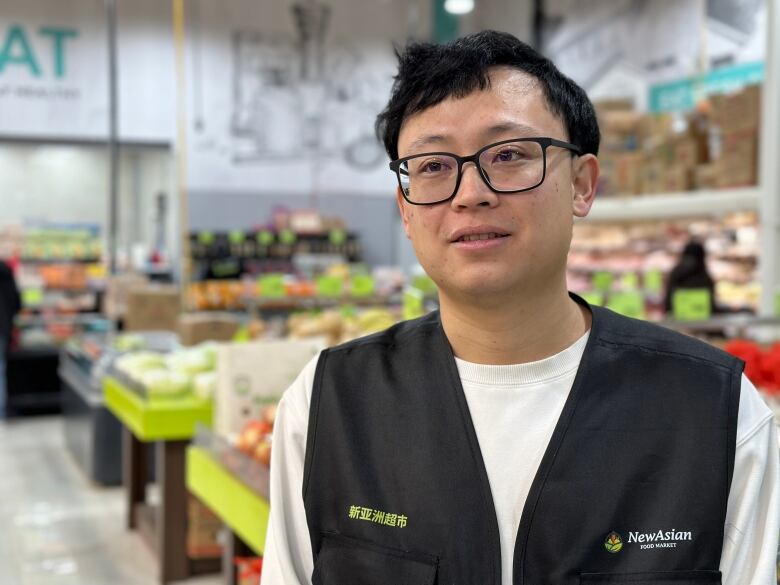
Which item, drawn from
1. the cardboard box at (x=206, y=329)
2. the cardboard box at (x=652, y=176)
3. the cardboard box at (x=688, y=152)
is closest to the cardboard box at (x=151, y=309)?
the cardboard box at (x=206, y=329)

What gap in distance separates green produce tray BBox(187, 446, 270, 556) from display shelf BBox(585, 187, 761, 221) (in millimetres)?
3352

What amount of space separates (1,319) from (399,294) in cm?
399

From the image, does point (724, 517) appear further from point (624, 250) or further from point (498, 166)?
point (624, 250)

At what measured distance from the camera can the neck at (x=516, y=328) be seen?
1389mm

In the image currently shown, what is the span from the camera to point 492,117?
1.33 metres

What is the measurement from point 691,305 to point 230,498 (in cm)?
275

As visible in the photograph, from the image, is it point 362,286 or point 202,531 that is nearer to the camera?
point 202,531

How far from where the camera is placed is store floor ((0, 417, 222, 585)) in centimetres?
442

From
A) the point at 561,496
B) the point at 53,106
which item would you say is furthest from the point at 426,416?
the point at 53,106

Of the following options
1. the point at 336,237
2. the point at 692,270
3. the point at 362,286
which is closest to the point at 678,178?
the point at 692,270

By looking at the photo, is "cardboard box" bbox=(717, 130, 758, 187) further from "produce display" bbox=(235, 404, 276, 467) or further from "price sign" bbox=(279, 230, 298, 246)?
"price sign" bbox=(279, 230, 298, 246)

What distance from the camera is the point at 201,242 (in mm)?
11977

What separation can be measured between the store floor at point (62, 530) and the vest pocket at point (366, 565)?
311 cm

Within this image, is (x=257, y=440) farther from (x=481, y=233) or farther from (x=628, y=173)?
(x=628, y=173)
